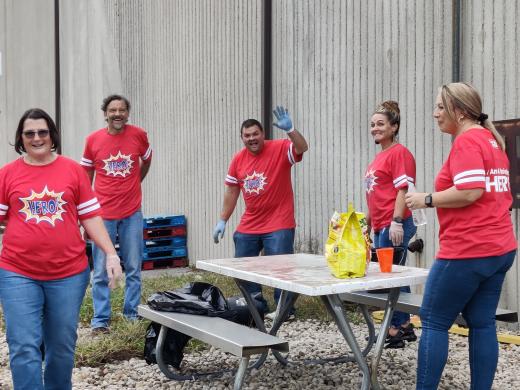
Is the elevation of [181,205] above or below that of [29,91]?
below

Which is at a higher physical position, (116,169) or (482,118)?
(482,118)

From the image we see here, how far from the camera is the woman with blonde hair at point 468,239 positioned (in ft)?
11.6

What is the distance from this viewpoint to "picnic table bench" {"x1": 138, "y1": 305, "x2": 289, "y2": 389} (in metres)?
3.79

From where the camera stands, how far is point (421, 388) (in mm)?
3691

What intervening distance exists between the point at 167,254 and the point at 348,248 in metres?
7.26

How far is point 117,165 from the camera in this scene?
6.47 metres

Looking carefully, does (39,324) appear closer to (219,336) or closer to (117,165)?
(219,336)

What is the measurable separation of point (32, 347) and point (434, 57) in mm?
4629

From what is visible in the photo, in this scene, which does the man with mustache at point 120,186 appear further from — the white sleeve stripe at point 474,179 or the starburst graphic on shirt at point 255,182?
the white sleeve stripe at point 474,179

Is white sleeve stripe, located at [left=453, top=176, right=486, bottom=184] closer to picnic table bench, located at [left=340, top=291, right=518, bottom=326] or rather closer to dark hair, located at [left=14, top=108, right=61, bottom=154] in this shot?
picnic table bench, located at [left=340, top=291, right=518, bottom=326]

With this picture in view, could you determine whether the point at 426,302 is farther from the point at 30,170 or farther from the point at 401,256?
the point at 30,170

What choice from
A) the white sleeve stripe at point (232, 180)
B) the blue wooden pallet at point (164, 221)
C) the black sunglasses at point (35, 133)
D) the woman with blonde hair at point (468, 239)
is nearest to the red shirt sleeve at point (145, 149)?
the white sleeve stripe at point (232, 180)

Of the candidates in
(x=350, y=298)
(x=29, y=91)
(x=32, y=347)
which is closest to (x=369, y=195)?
(x=350, y=298)

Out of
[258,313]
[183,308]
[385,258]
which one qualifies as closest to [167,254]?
[258,313]
